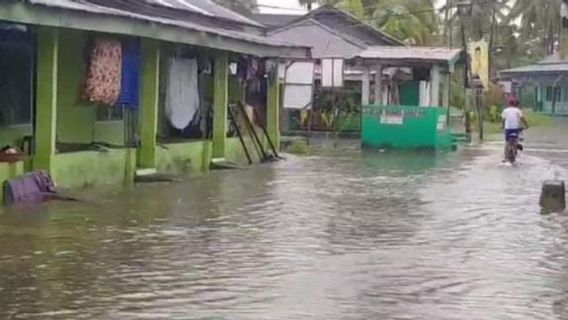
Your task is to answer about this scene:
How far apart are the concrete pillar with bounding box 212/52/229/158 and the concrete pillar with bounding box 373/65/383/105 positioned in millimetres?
12250

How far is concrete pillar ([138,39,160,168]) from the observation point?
2033 cm

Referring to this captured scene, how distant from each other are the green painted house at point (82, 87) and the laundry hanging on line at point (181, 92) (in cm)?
28

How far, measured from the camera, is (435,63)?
34.6 metres

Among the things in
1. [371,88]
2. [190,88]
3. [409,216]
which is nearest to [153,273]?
[409,216]

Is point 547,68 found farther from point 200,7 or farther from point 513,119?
point 200,7

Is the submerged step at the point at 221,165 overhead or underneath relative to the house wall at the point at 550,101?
underneath

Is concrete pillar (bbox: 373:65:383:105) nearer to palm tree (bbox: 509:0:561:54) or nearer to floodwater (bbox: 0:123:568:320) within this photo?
floodwater (bbox: 0:123:568:320)

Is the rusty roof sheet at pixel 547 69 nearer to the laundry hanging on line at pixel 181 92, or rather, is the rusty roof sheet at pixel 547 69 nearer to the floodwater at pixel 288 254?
the laundry hanging on line at pixel 181 92

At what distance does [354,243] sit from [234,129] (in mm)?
13661

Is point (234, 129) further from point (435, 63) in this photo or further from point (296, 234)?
point (296, 234)

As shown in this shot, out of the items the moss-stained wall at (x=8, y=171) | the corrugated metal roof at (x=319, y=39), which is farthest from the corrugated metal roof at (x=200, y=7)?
the corrugated metal roof at (x=319, y=39)

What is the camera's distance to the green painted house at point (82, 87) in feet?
54.9

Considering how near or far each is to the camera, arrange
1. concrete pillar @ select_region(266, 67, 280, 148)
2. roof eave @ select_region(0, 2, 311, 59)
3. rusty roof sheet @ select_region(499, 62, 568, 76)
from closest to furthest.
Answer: roof eave @ select_region(0, 2, 311, 59) → concrete pillar @ select_region(266, 67, 280, 148) → rusty roof sheet @ select_region(499, 62, 568, 76)

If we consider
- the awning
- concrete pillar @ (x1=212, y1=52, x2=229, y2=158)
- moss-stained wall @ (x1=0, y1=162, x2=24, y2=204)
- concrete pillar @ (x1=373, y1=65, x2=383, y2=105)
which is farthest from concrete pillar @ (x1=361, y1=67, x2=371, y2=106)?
moss-stained wall @ (x1=0, y1=162, x2=24, y2=204)
